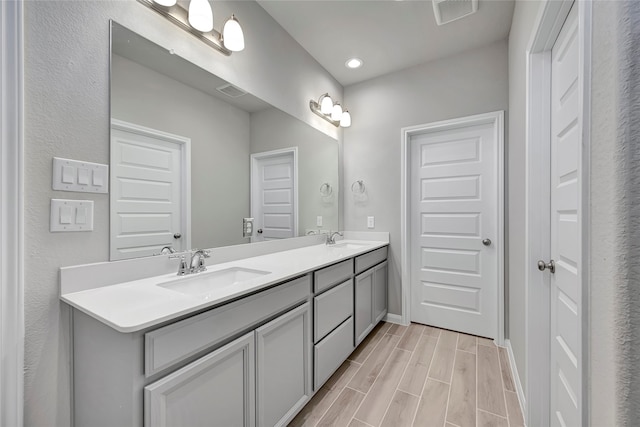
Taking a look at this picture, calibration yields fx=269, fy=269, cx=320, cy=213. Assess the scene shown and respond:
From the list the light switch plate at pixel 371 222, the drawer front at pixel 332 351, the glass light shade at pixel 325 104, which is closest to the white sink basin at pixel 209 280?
the drawer front at pixel 332 351

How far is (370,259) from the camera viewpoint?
8.00 ft

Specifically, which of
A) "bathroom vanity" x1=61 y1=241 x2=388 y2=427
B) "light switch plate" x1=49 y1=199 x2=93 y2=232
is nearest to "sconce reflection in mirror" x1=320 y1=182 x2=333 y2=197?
"bathroom vanity" x1=61 y1=241 x2=388 y2=427

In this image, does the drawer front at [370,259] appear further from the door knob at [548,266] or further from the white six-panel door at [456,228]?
the door knob at [548,266]

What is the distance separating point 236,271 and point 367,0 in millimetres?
2065

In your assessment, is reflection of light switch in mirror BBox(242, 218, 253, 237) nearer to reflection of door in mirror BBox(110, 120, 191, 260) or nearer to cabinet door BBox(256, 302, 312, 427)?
reflection of door in mirror BBox(110, 120, 191, 260)

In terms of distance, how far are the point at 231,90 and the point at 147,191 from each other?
0.86 meters

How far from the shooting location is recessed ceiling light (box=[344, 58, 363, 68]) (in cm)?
263

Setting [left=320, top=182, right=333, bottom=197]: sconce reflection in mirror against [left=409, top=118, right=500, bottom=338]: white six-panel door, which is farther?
[left=320, top=182, right=333, bottom=197]: sconce reflection in mirror

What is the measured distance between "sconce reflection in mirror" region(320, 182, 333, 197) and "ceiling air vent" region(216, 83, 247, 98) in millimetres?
1204

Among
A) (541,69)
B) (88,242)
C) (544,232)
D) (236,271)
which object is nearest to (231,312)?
(236,271)

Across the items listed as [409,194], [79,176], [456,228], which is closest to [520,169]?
[456,228]

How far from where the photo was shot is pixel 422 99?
2.69m

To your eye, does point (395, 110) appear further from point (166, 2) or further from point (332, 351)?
point (332, 351)

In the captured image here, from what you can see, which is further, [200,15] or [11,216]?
[200,15]
